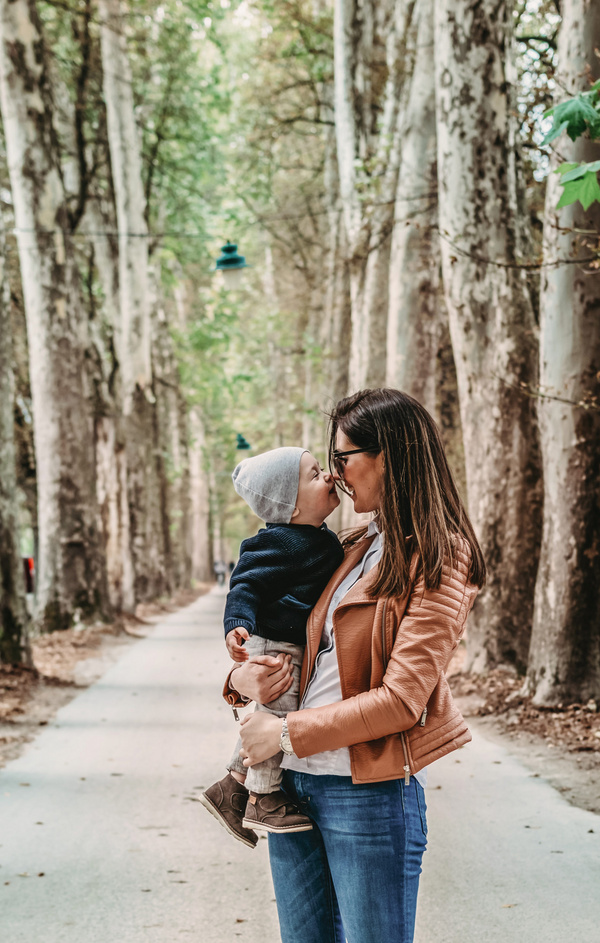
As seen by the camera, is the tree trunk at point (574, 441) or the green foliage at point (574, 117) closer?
the green foliage at point (574, 117)

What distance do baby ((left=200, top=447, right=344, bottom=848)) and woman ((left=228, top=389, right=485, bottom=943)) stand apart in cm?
6

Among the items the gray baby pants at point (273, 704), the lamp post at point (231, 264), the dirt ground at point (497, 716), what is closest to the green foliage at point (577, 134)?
the gray baby pants at point (273, 704)

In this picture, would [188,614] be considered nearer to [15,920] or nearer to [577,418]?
[577,418]

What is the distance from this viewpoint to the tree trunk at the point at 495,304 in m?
9.30

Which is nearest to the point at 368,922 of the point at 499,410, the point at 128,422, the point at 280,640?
the point at 280,640

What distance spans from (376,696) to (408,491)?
0.48m

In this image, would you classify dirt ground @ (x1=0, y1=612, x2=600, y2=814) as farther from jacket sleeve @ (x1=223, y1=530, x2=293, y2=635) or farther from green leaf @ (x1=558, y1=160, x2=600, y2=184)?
jacket sleeve @ (x1=223, y1=530, x2=293, y2=635)

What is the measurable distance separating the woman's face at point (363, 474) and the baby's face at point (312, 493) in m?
0.06

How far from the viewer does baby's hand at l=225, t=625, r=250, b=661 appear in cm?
222

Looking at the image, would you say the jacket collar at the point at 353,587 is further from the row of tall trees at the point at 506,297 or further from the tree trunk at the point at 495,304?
the tree trunk at the point at 495,304

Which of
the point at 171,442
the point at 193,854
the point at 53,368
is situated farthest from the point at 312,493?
the point at 171,442

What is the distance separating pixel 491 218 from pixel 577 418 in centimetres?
277

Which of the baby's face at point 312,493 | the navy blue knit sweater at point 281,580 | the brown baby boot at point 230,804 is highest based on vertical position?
the baby's face at point 312,493

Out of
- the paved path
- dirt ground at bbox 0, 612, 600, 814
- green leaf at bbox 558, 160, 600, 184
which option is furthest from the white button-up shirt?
dirt ground at bbox 0, 612, 600, 814
